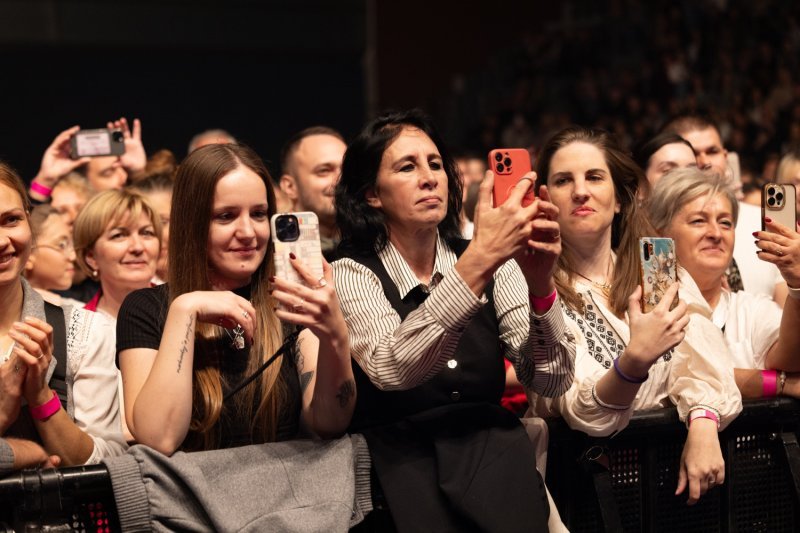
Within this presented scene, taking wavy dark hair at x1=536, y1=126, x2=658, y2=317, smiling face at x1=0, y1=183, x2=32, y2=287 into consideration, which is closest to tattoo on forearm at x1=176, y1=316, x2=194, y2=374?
smiling face at x1=0, y1=183, x2=32, y2=287

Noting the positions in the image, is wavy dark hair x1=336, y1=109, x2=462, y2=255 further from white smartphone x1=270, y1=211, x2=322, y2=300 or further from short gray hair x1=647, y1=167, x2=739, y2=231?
short gray hair x1=647, y1=167, x2=739, y2=231

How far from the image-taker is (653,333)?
8.21 feet

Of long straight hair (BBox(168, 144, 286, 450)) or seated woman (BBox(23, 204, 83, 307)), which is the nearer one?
long straight hair (BBox(168, 144, 286, 450))

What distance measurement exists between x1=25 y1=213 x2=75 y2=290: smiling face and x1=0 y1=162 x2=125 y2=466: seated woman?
162cm

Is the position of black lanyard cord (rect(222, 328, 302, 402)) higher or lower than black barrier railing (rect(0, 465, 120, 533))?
higher

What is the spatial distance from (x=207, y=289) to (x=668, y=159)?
92.1 inches

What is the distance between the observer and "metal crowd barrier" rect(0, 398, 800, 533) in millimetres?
2619

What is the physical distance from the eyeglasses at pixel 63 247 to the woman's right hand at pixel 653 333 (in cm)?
250

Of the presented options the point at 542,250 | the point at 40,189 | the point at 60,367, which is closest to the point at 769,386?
the point at 542,250

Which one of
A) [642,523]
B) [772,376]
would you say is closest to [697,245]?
[772,376]

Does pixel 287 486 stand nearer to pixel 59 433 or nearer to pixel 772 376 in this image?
pixel 59 433

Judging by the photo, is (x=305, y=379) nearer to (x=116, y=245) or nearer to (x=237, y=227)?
(x=237, y=227)

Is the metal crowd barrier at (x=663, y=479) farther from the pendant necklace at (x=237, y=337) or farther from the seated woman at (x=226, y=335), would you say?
the pendant necklace at (x=237, y=337)

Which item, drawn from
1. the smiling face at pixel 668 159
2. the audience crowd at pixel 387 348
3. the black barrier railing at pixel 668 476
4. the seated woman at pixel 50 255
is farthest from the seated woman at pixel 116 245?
the smiling face at pixel 668 159
